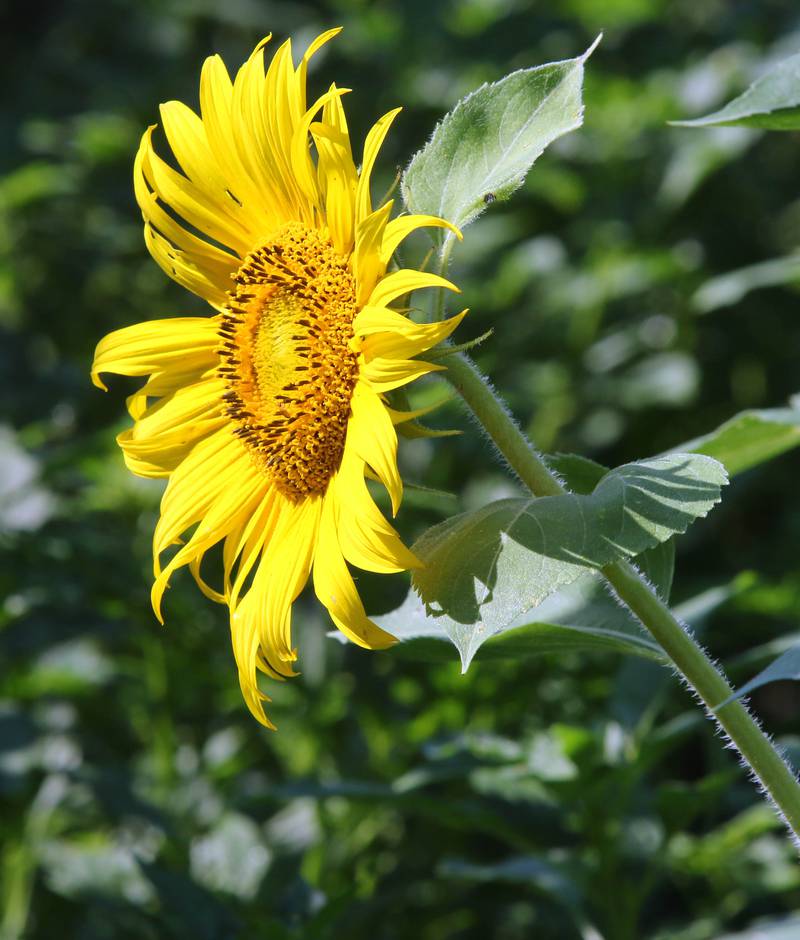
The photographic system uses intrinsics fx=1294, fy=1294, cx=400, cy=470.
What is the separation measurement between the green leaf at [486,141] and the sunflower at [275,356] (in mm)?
58

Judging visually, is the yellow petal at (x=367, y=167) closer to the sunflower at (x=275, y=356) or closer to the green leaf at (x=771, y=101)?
the sunflower at (x=275, y=356)

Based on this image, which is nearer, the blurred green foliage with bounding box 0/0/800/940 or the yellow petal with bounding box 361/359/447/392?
the yellow petal with bounding box 361/359/447/392

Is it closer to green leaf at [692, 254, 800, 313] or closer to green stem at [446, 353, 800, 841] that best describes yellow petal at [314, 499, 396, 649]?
green stem at [446, 353, 800, 841]

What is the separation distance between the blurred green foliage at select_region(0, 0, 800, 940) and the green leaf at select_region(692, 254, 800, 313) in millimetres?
20

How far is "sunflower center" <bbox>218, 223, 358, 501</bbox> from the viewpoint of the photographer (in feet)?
3.55

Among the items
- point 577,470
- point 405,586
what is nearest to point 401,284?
point 577,470

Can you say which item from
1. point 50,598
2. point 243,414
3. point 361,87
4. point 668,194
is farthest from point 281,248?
point 361,87

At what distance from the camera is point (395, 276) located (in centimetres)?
97

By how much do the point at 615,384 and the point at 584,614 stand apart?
1315mm

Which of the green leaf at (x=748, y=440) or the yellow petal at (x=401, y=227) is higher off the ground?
the yellow petal at (x=401, y=227)

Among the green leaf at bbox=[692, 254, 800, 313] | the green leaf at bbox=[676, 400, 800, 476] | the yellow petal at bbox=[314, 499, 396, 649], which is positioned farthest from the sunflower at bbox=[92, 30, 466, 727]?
the green leaf at bbox=[692, 254, 800, 313]

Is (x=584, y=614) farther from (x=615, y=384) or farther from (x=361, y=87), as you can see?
(x=361, y=87)

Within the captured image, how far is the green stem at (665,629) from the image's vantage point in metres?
0.98

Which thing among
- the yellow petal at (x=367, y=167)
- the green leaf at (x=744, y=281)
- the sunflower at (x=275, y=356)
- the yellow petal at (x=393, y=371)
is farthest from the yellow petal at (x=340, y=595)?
the green leaf at (x=744, y=281)
